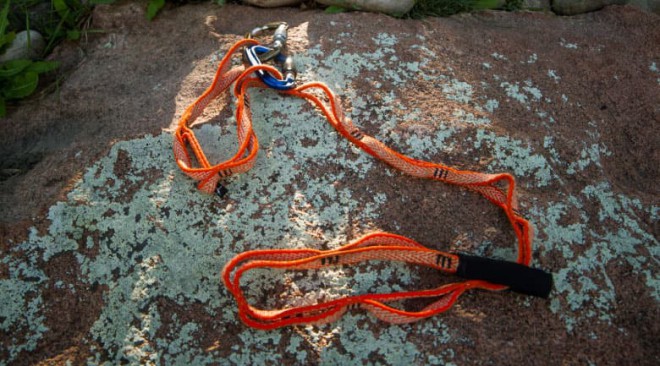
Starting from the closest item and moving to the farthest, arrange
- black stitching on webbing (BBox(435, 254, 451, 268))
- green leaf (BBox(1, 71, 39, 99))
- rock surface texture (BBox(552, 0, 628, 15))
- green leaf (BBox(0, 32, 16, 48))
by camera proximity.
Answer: black stitching on webbing (BBox(435, 254, 451, 268)) < green leaf (BBox(1, 71, 39, 99)) < green leaf (BBox(0, 32, 16, 48)) < rock surface texture (BBox(552, 0, 628, 15))

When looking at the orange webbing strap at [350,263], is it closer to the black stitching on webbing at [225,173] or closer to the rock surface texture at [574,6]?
the black stitching on webbing at [225,173]

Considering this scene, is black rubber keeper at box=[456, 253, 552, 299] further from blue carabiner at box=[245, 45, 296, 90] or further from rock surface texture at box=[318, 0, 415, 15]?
rock surface texture at box=[318, 0, 415, 15]

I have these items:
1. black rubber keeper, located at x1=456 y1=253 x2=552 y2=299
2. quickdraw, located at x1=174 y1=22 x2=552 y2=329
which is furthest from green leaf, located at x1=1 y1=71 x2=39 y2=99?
black rubber keeper, located at x1=456 y1=253 x2=552 y2=299

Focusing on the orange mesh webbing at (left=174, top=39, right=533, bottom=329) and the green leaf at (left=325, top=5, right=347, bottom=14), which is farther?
the green leaf at (left=325, top=5, right=347, bottom=14)

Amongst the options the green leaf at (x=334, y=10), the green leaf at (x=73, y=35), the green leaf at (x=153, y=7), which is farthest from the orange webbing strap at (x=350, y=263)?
the green leaf at (x=73, y=35)

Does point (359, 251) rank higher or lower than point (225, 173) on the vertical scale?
lower

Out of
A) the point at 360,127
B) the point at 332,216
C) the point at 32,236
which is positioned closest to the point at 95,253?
the point at 32,236

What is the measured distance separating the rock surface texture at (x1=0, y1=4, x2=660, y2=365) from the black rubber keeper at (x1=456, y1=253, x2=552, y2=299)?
0.20ft

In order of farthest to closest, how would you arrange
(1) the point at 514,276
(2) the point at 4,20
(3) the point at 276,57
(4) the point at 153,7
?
(4) the point at 153,7 < (2) the point at 4,20 < (3) the point at 276,57 < (1) the point at 514,276

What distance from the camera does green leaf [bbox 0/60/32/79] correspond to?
2.98 m

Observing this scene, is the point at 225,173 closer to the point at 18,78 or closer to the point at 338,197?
the point at 338,197

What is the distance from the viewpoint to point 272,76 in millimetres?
2680

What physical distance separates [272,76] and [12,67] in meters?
1.56

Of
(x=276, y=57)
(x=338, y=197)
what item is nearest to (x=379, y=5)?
(x=276, y=57)
